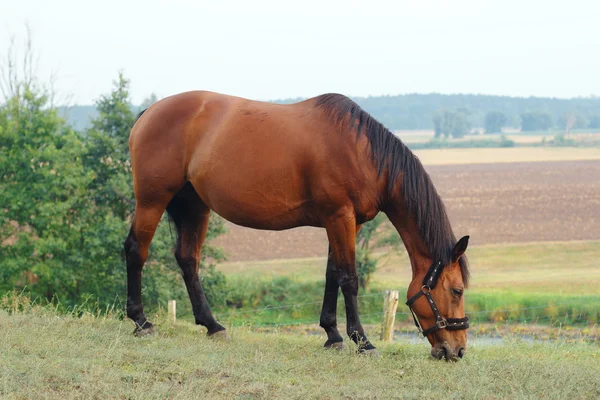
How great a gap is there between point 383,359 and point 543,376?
138 centimetres

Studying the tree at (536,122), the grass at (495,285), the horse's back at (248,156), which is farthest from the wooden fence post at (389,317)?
the tree at (536,122)

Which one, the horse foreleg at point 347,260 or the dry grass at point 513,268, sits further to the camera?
the dry grass at point 513,268

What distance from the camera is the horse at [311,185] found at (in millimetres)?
6441

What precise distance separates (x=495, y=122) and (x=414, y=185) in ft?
554

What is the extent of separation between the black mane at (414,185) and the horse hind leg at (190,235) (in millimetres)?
2076

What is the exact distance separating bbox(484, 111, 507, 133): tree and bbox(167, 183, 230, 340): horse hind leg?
16702 centimetres

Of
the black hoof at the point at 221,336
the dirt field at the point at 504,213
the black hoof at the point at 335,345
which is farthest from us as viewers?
the dirt field at the point at 504,213

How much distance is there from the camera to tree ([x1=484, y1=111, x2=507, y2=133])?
16825 centimetres

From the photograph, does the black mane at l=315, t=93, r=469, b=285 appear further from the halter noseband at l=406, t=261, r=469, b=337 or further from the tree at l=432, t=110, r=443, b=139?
the tree at l=432, t=110, r=443, b=139

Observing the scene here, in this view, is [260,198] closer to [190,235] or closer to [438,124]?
[190,235]

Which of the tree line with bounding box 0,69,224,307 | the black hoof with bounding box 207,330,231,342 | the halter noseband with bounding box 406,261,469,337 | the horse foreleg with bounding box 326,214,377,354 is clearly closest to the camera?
the halter noseband with bounding box 406,261,469,337

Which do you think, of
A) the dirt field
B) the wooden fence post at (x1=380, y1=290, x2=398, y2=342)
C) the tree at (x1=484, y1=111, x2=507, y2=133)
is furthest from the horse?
the tree at (x1=484, y1=111, x2=507, y2=133)

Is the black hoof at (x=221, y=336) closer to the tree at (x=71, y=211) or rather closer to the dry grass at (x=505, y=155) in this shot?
the tree at (x=71, y=211)

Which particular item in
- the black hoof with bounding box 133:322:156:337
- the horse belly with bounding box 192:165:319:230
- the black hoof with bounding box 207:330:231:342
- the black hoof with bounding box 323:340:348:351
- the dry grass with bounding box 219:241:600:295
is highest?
the horse belly with bounding box 192:165:319:230
